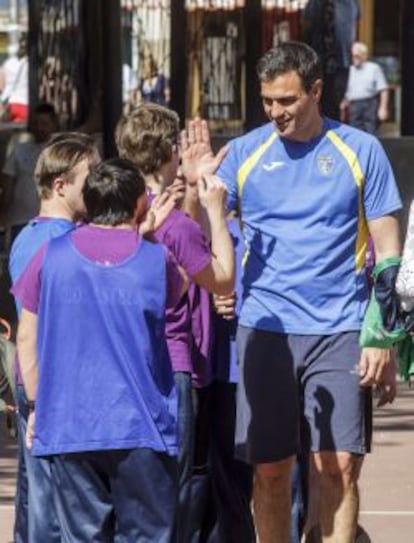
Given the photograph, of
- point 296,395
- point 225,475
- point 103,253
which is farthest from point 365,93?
point 103,253

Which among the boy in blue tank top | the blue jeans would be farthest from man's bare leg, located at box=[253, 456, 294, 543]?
the boy in blue tank top

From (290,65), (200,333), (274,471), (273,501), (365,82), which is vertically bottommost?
(365,82)

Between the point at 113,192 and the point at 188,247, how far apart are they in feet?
1.70

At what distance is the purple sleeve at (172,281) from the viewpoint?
18.6 feet

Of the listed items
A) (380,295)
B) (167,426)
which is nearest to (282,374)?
(380,295)

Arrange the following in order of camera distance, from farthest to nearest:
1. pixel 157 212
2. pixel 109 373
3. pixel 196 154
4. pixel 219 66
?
pixel 219 66, pixel 196 154, pixel 157 212, pixel 109 373

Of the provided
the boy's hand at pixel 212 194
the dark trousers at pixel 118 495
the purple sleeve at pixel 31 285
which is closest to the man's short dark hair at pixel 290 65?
the boy's hand at pixel 212 194

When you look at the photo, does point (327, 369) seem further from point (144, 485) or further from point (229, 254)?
point (144, 485)

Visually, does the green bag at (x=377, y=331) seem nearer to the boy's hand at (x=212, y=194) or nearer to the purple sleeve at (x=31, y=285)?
the boy's hand at (x=212, y=194)

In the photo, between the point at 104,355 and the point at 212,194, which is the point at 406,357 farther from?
the point at 104,355

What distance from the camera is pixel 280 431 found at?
6.69m

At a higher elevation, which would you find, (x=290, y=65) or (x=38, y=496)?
(x=290, y=65)

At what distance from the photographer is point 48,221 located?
6.36 meters

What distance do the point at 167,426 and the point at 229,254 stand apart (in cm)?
72
